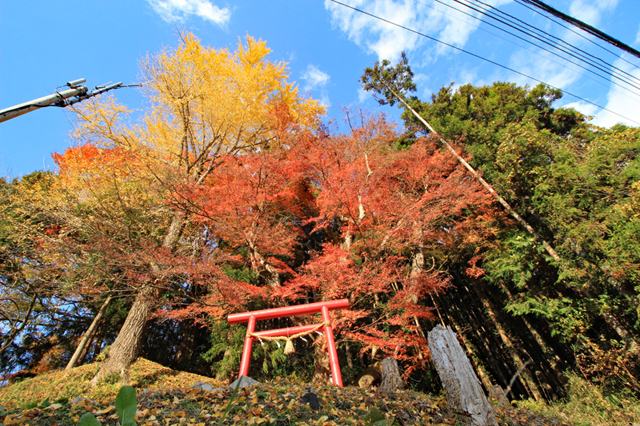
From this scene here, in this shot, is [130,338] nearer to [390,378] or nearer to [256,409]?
[256,409]

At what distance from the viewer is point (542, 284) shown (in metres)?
7.49

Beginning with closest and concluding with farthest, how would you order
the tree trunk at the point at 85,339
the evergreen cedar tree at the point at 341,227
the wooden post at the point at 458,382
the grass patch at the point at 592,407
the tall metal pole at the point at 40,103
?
the wooden post at the point at 458,382, the tall metal pole at the point at 40,103, the grass patch at the point at 592,407, the evergreen cedar tree at the point at 341,227, the tree trunk at the point at 85,339

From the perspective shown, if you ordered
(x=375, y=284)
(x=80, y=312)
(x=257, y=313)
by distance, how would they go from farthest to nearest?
(x=80, y=312), (x=375, y=284), (x=257, y=313)

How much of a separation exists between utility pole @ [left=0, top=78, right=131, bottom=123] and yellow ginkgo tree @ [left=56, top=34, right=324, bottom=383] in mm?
3037

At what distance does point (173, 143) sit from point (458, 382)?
9481 mm

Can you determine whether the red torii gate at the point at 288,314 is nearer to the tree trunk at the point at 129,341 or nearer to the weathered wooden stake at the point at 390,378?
the weathered wooden stake at the point at 390,378

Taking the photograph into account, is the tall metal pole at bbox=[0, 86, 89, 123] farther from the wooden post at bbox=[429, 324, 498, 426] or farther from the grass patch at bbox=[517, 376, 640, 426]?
the grass patch at bbox=[517, 376, 640, 426]

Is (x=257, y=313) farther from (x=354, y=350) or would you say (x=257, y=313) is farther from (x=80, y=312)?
(x=80, y=312)

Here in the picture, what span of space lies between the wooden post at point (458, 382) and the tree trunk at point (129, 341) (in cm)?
633

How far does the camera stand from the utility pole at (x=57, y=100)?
11.8ft

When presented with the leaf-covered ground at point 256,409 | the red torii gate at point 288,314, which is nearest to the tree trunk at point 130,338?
the red torii gate at point 288,314

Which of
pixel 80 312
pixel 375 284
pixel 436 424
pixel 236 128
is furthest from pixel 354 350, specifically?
pixel 80 312

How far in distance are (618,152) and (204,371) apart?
477 inches

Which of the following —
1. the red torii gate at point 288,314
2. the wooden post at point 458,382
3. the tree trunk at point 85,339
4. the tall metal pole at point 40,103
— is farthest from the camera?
the tree trunk at point 85,339
